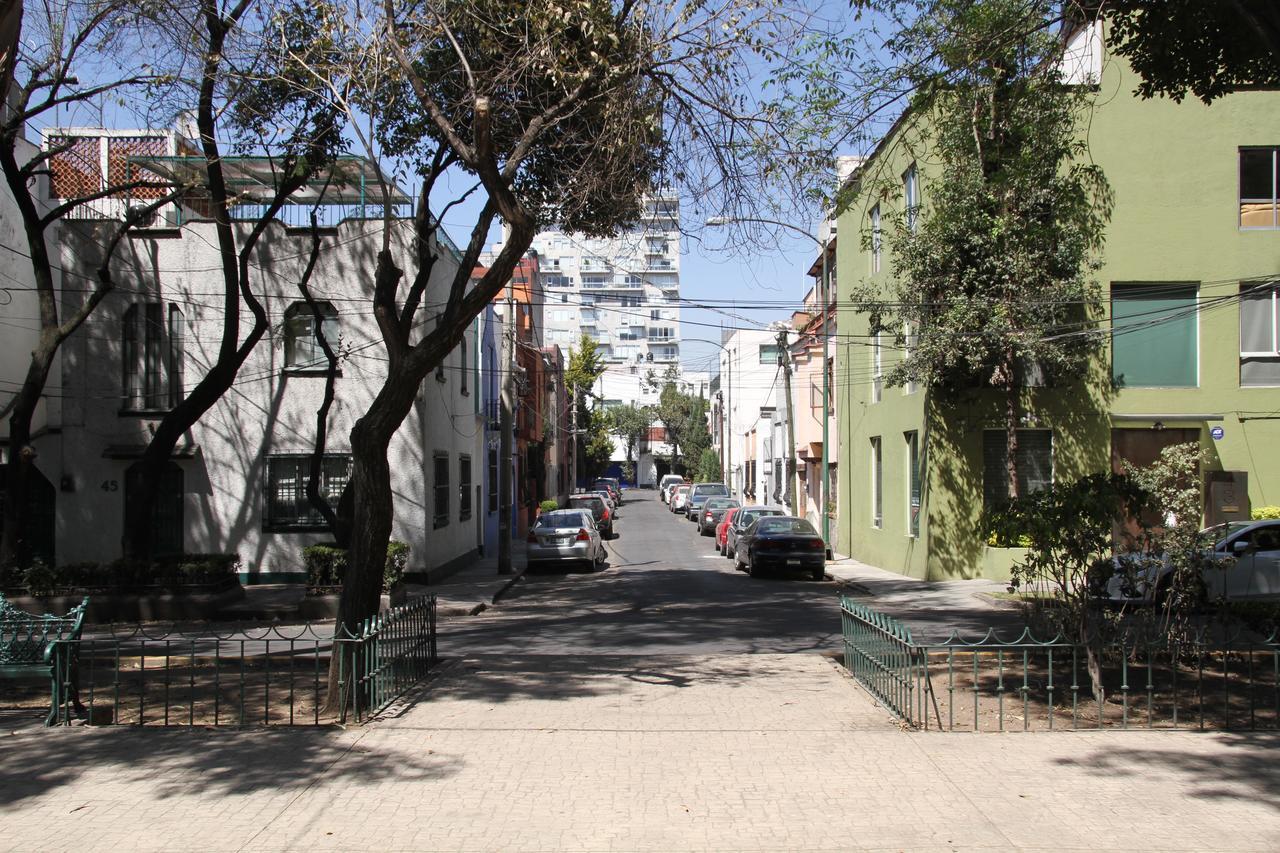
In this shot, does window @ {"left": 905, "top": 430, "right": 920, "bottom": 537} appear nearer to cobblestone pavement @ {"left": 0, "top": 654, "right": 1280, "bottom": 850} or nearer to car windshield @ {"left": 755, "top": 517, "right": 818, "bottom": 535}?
car windshield @ {"left": 755, "top": 517, "right": 818, "bottom": 535}

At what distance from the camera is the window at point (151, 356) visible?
20531 mm

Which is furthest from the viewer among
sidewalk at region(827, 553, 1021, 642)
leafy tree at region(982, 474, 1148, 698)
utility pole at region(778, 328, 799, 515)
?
utility pole at region(778, 328, 799, 515)

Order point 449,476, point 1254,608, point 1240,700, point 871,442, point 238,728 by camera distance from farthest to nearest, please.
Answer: point 871,442
point 449,476
point 1254,608
point 1240,700
point 238,728

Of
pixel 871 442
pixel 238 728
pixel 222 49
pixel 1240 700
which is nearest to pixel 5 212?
pixel 222 49

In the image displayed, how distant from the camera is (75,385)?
67.2ft

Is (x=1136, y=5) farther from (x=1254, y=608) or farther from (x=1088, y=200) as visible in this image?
(x=1088, y=200)

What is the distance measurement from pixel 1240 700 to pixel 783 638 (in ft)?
19.4

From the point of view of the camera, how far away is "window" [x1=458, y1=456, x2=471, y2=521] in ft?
82.6

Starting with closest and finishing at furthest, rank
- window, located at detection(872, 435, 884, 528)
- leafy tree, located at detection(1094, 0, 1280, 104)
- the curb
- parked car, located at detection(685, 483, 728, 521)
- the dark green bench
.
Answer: the dark green bench, leafy tree, located at detection(1094, 0, 1280, 104), the curb, window, located at detection(872, 435, 884, 528), parked car, located at detection(685, 483, 728, 521)

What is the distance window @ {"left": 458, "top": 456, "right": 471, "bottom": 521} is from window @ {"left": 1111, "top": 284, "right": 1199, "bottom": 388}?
1479cm

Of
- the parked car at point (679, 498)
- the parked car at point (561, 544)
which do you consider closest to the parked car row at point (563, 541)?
the parked car at point (561, 544)

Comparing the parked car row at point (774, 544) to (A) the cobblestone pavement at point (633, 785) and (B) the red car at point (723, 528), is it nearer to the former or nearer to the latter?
(B) the red car at point (723, 528)

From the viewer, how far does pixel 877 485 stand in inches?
1068

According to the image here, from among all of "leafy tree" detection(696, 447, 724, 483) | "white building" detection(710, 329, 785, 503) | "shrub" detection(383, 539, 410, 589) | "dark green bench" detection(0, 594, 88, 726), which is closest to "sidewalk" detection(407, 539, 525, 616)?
"shrub" detection(383, 539, 410, 589)
